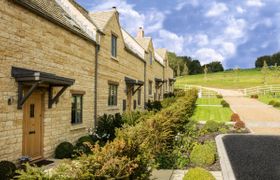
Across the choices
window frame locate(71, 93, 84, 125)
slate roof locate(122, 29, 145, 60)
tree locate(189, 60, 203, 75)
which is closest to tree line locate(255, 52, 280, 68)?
tree locate(189, 60, 203, 75)

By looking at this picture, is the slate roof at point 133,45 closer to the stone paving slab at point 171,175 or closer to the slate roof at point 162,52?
the slate roof at point 162,52

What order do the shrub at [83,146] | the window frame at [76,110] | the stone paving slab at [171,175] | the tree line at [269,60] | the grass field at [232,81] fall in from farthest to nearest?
Result: the tree line at [269,60]
the grass field at [232,81]
the window frame at [76,110]
the shrub at [83,146]
the stone paving slab at [171,175]

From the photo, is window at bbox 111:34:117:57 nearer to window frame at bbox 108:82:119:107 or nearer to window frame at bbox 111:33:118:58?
window frame at bbox 111:33:118:58

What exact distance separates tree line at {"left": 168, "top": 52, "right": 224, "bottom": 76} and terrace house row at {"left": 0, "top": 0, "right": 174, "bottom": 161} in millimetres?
106258

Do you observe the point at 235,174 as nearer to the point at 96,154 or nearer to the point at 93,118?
the point at 96,154

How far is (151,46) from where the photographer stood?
39125 mm

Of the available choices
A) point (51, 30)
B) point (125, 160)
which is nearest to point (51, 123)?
point (51, 30)

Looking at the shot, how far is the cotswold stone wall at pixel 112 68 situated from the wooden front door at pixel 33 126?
666 centimetres

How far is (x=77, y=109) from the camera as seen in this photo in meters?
16.2

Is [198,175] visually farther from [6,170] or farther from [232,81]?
[232,81]

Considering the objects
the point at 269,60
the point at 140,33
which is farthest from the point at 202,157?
the point at 269,60

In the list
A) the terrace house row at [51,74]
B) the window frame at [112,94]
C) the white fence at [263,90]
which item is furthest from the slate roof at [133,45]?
the white fence at [263,90]

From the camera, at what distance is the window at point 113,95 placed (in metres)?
21.6

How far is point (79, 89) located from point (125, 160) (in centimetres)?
1080
